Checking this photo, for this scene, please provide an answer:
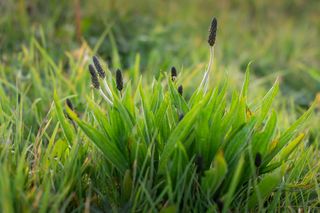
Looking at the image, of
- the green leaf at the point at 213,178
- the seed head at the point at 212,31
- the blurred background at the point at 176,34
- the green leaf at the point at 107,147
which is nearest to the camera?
the green leaf at the point at 213,178

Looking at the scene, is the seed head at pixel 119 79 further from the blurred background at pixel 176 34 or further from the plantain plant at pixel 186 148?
the blurred background at pixel 176 34

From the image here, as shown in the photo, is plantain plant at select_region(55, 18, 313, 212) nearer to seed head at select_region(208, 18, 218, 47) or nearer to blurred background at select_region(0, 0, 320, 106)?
seed head at select_region(208, 18, 218, 47)

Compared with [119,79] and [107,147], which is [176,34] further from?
[107,147]

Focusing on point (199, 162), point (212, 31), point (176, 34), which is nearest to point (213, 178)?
point (199, 162)

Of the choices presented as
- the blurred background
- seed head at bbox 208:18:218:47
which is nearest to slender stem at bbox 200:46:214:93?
seed head at bbox 208:18:218:47

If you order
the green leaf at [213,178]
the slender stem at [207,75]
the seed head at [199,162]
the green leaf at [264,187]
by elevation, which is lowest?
the green leaf at [264,187]

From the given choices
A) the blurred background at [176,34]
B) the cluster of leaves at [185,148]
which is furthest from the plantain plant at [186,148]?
the blurred background at [176,34]
